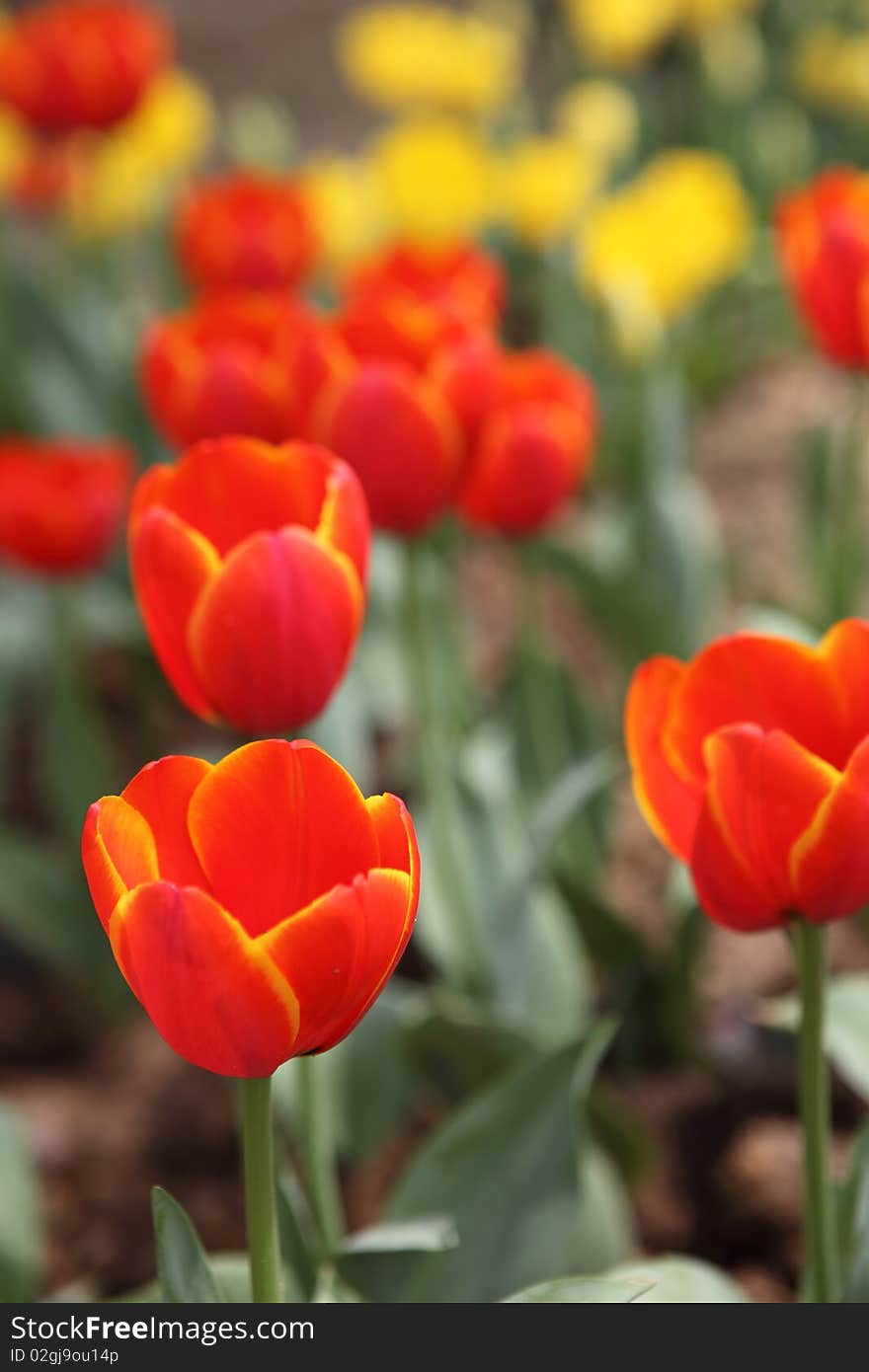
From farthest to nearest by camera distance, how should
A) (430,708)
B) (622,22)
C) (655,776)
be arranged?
1. (622,22)
2. (430,708)
3. (655,776)

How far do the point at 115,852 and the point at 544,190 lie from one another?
64.6 inches

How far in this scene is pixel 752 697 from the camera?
1.91ft

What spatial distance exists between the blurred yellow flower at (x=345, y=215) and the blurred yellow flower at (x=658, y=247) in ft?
1.08

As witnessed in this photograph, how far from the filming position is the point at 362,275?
1160 millimetres

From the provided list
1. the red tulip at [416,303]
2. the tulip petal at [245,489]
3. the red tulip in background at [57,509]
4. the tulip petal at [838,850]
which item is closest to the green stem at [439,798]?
the red tulip at [416,303]

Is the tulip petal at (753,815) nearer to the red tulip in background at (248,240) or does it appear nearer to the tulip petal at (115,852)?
the tulip petal at (115,852)

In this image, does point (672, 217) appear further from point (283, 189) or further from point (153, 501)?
point (153, 501)

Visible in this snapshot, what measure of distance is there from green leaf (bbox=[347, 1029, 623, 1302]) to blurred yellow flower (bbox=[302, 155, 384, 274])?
4.48 feet

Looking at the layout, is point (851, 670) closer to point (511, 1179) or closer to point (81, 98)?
point (511, 1179)

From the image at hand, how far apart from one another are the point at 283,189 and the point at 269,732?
107 centimetres

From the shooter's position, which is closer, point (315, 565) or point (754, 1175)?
point (315, 565)

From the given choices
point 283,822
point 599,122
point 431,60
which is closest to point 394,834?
point 283,822
